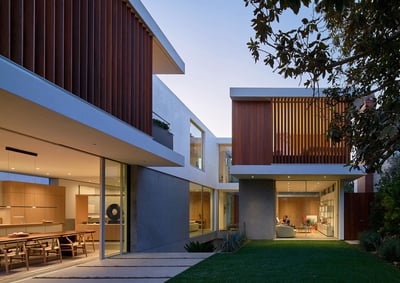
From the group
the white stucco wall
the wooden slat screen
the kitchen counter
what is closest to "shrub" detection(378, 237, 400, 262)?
the wooden slat screen

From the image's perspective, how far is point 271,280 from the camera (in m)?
9.56

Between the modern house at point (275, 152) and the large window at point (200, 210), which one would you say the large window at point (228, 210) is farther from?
the modern house at point (275, 152)

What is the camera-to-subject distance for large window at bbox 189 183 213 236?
80.9 feet

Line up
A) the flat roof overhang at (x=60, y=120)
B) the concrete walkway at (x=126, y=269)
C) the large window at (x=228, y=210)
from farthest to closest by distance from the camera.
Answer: the large window at (x=228, y=210) < the concrete walkway at (x=126, y=269) < the flat roof overhang at (x=60, y=120)

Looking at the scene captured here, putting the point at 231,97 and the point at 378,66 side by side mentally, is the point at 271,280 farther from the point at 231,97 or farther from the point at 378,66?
the point at 231,97

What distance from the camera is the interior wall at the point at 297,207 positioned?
26453 millimetres

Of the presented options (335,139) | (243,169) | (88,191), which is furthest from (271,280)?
(88,191)

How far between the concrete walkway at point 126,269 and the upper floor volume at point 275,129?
7.97 meters

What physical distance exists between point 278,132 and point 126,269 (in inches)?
459

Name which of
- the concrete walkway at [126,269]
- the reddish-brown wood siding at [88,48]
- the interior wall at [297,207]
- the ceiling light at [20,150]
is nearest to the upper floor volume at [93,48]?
the reddish-brown wood siding at [88,48]

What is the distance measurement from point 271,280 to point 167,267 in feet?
9.31

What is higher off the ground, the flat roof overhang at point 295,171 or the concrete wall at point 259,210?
the flat roof overhang at point 295,171

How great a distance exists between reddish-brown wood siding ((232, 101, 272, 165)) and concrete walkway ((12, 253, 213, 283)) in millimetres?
7803

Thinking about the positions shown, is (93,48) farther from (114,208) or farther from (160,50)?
(114,208)
